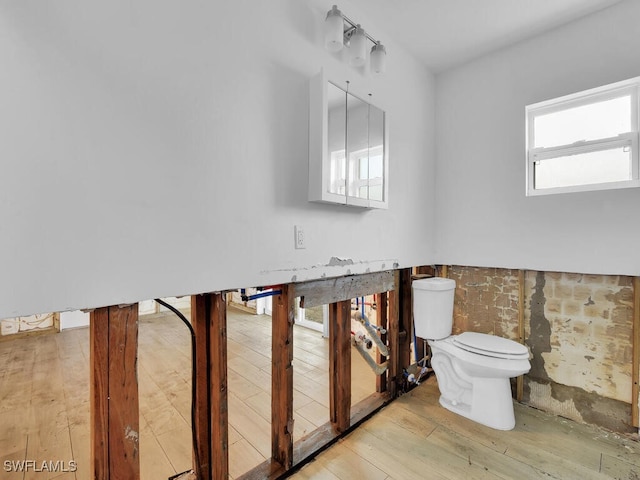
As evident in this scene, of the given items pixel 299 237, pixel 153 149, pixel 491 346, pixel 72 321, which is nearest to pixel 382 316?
pixel 491 346

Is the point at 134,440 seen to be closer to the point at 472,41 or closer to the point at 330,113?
the point at 330,113

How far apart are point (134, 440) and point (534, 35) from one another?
3120mm

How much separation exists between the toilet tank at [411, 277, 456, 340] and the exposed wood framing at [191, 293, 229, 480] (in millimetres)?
1488

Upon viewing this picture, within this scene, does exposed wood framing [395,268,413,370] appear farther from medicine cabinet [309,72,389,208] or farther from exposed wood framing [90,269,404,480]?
medicine cabinet [309,72,389,208]

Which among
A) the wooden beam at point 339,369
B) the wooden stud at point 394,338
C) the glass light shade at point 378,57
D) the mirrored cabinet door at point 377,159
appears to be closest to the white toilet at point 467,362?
the wooden stud at point 394,338

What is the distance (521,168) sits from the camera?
2080 millimetres

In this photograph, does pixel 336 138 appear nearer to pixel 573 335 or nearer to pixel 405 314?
pixel 405 314

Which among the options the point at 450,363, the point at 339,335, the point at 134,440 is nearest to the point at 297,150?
the point at 339,335

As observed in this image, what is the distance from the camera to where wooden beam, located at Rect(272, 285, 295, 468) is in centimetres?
146

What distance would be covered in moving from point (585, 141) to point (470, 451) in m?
2.03

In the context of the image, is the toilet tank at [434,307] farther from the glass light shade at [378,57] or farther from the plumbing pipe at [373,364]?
the glass light shade at [378,57]

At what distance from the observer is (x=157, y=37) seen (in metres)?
1.01

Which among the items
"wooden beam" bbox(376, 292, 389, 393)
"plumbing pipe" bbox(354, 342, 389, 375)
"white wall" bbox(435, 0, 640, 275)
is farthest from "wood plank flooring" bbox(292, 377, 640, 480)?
"white wall" bbox(435, 0, 640, 275)

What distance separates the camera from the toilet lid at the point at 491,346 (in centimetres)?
183
